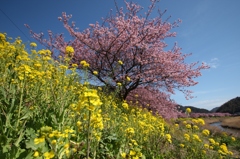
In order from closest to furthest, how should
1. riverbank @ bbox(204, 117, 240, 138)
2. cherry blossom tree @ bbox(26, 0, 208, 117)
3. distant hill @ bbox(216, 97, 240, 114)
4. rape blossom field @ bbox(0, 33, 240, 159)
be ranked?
rape blossom field @ bbox(0, 33, 240, 159) → cherry blossom tree @ bbox(26, 0, 208, 117) → riverbank @ bbox(204, 117, 240, 138) → distant hill @ bbox(216, 97, 240, 114)

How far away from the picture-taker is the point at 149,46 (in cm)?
993

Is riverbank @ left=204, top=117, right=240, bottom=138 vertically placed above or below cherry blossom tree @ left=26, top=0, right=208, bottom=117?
below

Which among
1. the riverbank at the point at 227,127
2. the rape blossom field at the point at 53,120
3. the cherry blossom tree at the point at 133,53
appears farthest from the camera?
the riverbank at the point at 227,127

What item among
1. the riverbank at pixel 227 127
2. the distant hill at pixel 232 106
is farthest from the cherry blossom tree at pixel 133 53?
the distant hill at pixel 232 106

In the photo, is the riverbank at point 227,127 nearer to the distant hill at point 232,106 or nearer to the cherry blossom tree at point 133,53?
the cherry blossom tree at point 133,53

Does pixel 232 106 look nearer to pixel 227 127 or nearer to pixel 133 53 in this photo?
pixel 227 127

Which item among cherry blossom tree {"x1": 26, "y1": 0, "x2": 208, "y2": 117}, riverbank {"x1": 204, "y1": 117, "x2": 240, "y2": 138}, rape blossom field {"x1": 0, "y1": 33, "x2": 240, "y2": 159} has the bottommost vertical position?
riverbank {"x1": 204, "y1": 117, "x2": 240, "y2": 138}

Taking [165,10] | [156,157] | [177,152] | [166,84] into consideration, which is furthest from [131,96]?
[156,157]

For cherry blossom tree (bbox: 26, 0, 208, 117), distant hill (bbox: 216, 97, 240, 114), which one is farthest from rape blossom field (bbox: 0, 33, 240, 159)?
distant hill (bbox: 216, 97, 240, 114)

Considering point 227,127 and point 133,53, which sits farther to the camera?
point 227,127

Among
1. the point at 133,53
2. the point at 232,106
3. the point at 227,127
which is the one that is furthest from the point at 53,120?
the point at 232,106

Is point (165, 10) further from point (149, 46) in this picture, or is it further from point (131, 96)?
point (131, 96)

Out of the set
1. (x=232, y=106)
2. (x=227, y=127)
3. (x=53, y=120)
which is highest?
(x=232, y=106)

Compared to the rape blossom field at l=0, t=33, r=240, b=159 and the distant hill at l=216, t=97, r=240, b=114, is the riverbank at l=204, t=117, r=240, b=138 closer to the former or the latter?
the rape blossom field at l=0, t=33, r=240, b=159
